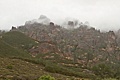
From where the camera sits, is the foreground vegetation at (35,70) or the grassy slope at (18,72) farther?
the foreground vegetation at (35,70)

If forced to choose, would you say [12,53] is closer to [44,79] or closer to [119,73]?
[119,73]

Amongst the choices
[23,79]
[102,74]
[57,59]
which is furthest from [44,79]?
[57,59]

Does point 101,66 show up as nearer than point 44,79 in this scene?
No

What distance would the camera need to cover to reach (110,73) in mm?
141000

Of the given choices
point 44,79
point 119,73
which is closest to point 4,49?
point 119,73

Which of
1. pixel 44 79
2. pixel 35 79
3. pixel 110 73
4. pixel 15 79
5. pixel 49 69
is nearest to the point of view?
pixel 44 79

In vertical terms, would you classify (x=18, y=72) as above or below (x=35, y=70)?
below

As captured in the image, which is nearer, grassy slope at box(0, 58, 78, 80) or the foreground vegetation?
grassy slope at box(0, 58, 78, 80)

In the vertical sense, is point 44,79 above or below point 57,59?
below

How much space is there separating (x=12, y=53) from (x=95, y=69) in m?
44.9

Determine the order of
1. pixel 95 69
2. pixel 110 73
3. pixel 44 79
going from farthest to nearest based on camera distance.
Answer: pixel 95 69
pixel 110 73
pixel 44 79

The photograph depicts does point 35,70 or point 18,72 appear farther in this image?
point 35,70

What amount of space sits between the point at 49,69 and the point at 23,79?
48061 mm

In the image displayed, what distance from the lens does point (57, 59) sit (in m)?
199
